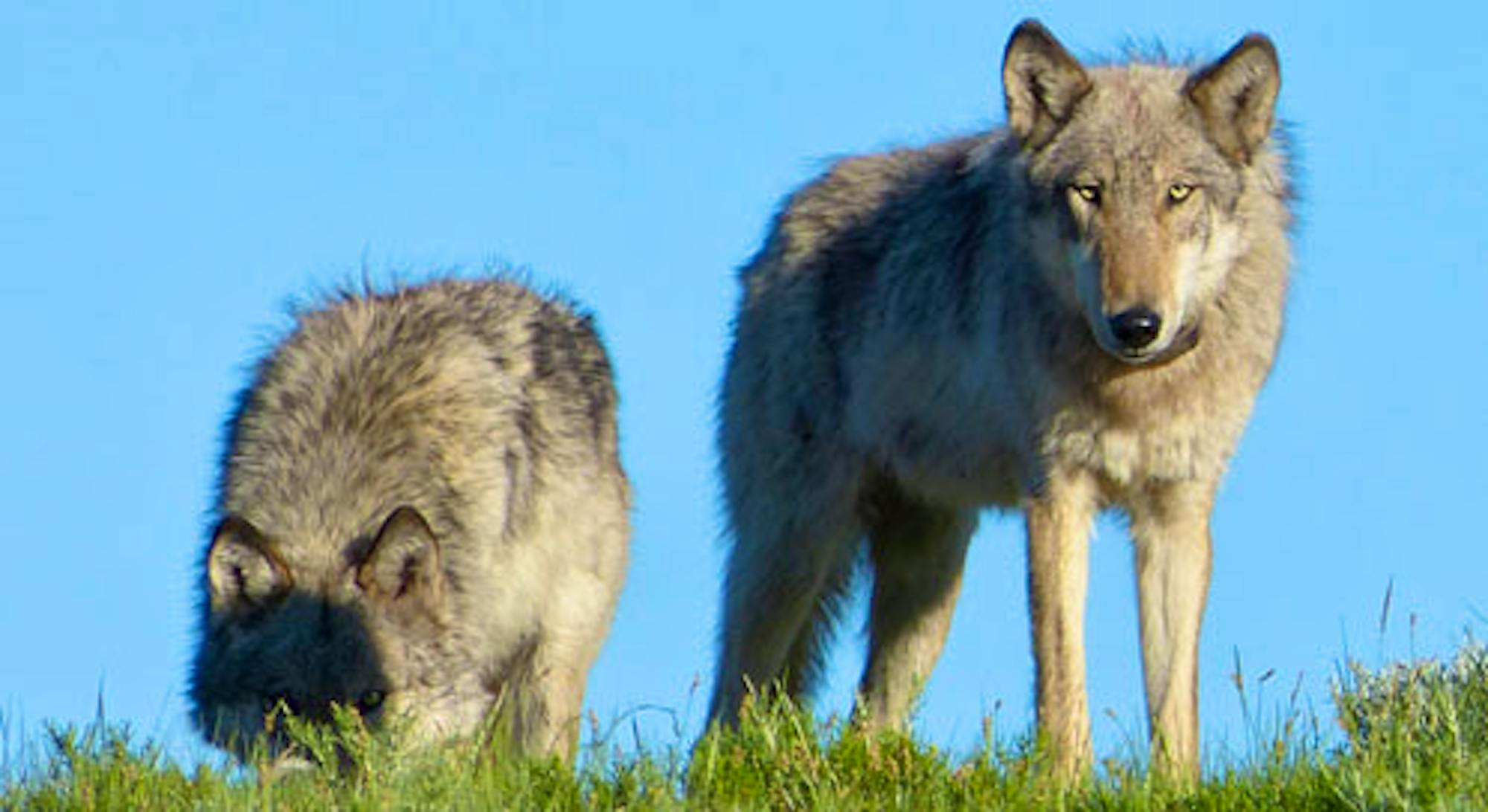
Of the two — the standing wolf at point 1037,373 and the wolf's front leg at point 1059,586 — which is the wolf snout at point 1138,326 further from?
the wolf's front leg at point 1059,586

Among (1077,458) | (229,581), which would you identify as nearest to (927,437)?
(1077,458)

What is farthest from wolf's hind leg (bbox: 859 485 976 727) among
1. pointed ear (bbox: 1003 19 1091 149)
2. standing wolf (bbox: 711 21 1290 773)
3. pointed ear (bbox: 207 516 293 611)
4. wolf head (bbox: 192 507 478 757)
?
pointed ear (bbox: 207 516 293 611)

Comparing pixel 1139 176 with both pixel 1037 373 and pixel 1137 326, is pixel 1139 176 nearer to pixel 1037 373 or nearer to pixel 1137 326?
pixel 1137 326

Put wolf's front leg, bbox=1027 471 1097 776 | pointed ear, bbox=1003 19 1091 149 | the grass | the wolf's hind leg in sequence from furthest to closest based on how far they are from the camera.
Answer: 1. the wolf's hind leg
2. pointed ear, bbox=1003 19 1091 149
3. wolf's front leg, bbox=1027 471 1097 776
4. the grass

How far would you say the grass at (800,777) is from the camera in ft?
15.5

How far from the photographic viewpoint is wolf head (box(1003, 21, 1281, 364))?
6.36 meters

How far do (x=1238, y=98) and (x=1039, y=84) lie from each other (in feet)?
1.98

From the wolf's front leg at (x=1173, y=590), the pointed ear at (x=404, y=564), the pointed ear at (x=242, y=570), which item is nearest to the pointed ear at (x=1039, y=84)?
the wolf's front leg at (x=1173, y=590)

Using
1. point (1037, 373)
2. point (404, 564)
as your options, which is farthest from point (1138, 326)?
point (404, 564)

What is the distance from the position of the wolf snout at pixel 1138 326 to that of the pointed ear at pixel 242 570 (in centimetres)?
246

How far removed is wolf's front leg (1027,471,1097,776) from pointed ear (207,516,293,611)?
2.23 metres

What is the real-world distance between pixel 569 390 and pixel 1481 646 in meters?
3.16

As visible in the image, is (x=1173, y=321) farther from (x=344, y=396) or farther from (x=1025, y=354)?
(x=344, y=396)

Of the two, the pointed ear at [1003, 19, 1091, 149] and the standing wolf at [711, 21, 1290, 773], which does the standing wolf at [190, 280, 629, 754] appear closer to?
the standing wolf at [711, 21, 1290, 773]
